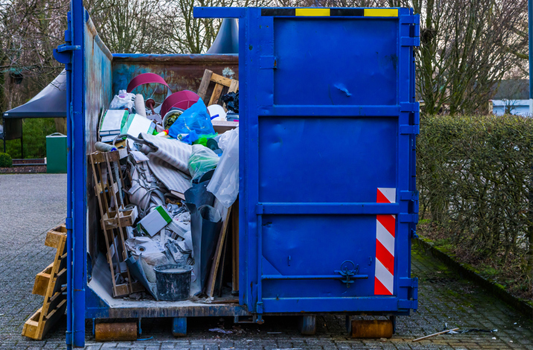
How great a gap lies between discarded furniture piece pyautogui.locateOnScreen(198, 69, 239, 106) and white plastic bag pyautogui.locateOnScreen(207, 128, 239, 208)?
2.99 meters

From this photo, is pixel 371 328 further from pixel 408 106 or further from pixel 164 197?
pixel 164 197

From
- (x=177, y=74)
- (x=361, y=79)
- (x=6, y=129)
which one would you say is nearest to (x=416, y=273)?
(x=361, y=79)

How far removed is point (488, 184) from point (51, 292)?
13.2 feet

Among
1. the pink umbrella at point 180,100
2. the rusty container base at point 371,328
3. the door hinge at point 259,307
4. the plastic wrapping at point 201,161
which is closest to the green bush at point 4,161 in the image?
the pink umbrella at point 180,100

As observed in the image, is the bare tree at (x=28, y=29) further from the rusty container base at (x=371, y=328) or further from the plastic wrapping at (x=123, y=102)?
the rusty container base at (x=371, y=328)

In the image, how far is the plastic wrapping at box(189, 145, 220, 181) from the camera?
4.89 m

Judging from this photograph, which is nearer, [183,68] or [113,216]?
[113,216]

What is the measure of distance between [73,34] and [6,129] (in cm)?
2210

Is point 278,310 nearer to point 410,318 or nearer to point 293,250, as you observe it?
point 293,250

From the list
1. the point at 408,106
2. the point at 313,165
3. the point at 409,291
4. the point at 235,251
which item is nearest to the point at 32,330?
the point at 235,251

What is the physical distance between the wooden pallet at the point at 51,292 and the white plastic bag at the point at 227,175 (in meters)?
1.29

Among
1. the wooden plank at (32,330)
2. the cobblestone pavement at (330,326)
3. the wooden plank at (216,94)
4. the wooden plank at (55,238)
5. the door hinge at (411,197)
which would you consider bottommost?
the cobblestone pavement at (330,326)

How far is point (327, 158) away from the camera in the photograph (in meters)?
4.11

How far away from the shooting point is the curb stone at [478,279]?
496 cm
